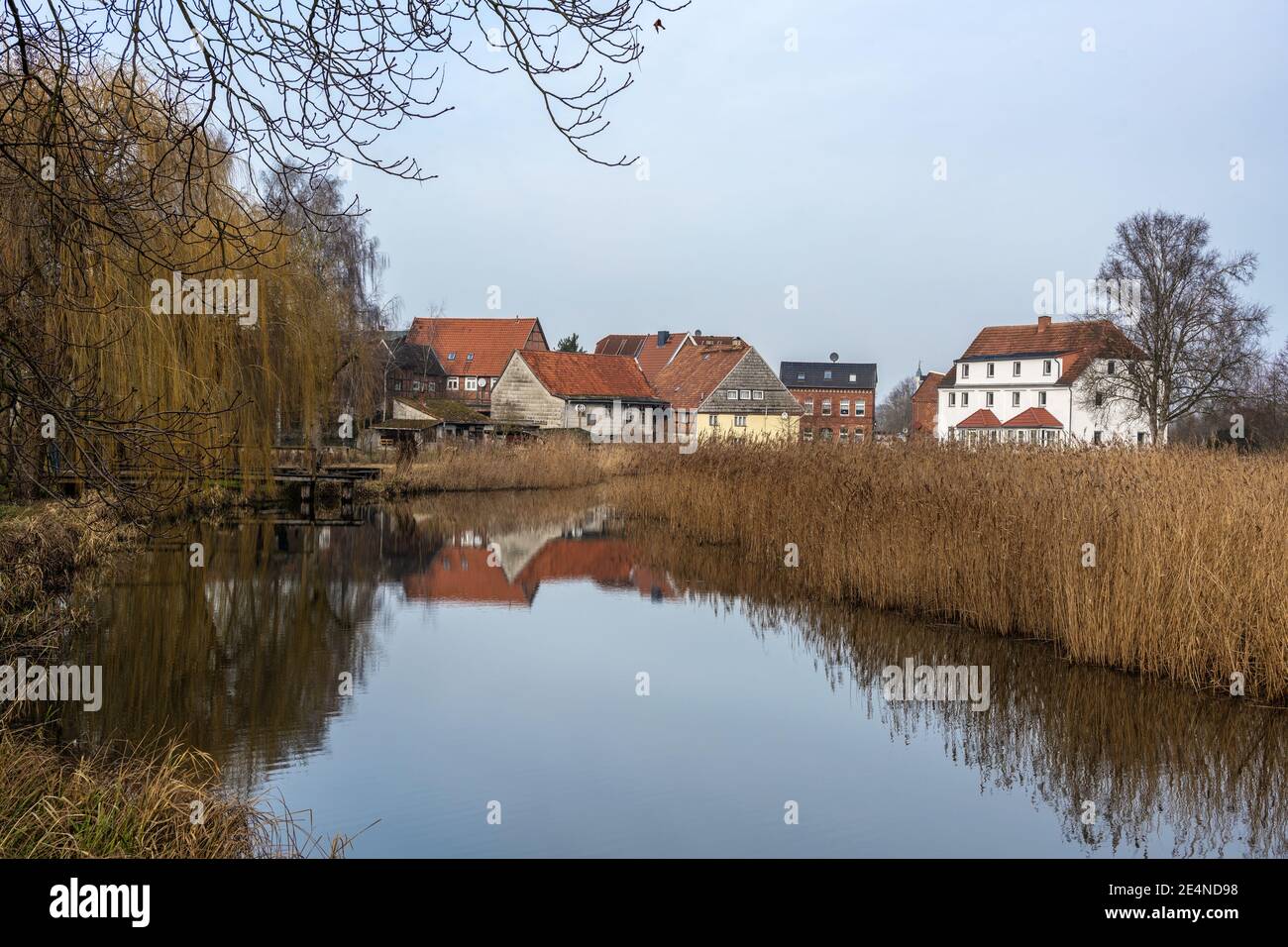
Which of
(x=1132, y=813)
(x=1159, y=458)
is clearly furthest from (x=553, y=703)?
(x=1159, y=458)

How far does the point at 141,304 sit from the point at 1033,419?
57.4 metres

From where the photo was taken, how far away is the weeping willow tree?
5.91 meters

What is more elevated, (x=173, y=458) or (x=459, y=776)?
(x=173, y=458)

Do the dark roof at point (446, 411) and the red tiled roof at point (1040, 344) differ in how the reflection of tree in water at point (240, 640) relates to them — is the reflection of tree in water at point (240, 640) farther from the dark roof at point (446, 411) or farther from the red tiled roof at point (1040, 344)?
the red tiled roof at point (1040, 344)

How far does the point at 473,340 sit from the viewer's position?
85.1m

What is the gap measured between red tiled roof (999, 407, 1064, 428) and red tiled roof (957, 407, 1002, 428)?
107cm

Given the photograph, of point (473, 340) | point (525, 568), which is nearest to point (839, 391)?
point (473, 340)

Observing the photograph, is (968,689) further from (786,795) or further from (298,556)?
(298,556)

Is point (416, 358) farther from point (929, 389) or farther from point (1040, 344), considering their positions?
point (929, 389)

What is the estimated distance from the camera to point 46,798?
6.25 m

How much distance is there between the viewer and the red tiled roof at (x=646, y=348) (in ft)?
261

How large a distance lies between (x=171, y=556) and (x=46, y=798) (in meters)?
14.5

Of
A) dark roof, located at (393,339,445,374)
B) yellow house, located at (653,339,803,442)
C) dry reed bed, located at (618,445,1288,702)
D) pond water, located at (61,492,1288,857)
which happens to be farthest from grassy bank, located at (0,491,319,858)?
dark roof, located at (393,339,445,374)

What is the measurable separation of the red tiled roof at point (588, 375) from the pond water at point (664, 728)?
44.8 metres
